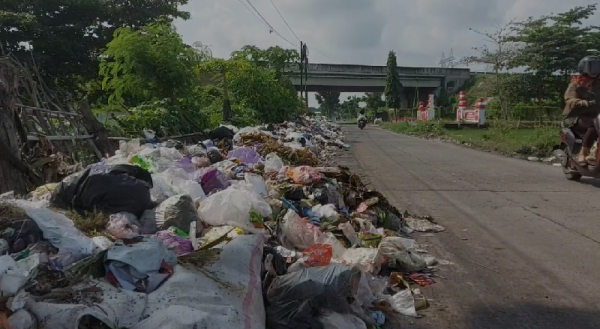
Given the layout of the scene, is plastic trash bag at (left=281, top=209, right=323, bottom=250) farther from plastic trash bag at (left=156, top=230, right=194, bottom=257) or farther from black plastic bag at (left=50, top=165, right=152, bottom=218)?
black plastic bag at (left=50, top=165, right=152, bottom=218)

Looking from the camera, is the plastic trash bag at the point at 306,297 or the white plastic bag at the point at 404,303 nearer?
the plastic trash bag at the point at 306,297

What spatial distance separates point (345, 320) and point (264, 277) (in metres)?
0.62

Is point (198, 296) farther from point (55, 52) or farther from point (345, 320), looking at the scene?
point (55, 52)

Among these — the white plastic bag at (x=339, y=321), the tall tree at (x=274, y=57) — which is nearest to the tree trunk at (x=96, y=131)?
the white plastic bag at (x=339, y=321)

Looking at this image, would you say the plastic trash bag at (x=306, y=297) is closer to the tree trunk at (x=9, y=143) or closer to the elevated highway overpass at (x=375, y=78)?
the tree trunk at (x=9, y=143)

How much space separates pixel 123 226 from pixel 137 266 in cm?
Answer: 106

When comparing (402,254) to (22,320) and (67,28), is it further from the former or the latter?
(67,28)

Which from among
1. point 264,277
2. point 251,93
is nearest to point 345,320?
point 264,277

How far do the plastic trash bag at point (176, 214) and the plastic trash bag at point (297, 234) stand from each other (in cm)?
73

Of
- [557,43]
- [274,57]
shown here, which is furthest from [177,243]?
[557,43]

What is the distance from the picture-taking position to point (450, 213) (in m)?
6.59

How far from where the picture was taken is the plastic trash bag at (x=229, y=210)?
166 inches

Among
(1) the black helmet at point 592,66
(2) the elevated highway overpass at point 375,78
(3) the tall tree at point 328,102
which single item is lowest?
(3) the tall tree at point 328,102

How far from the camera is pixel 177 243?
11.7 ft
